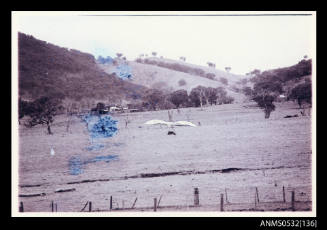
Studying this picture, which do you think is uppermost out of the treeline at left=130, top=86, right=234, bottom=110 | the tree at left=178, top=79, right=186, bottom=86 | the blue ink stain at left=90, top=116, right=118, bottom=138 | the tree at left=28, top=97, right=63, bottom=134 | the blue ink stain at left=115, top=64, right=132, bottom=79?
the blue ink stain at left=115, top=64, right=132, bottom=79

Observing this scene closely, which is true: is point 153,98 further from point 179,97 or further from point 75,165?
point 75,165

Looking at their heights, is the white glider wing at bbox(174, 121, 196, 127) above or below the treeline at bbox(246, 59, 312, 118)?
below

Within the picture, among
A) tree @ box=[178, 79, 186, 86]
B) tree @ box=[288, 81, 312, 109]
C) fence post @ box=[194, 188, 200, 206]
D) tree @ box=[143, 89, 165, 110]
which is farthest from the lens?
tree @ box=[178, 79, 186, 86]

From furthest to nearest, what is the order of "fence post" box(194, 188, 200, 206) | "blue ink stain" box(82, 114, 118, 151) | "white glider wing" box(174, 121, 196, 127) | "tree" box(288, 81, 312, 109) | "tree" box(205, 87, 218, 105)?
"tree" box(205, 87, 218, 105) → "white glider wing" box(174, 121, 196, 127) → "blue ink stain" box(82, 114, 118, 151) → "tree" box(288, 81, 312, 109) → "fence post" box(194, 188, 200, 206)

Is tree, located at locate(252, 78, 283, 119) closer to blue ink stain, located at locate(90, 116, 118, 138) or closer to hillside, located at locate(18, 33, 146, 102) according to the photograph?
hillside, located at locate(18, 33, 146, 102)

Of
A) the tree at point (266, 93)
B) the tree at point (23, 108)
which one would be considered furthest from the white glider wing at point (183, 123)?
the tree at point (23, 108)

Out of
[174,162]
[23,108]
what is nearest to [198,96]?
[174,162]

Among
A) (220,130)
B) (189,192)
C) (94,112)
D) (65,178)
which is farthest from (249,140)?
(65,178)

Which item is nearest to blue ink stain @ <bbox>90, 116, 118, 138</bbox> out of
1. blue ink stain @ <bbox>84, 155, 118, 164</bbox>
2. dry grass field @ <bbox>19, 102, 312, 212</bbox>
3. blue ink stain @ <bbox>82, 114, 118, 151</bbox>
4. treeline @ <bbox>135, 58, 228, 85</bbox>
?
blue ink stain @ <bbox>82, 114, 118, 151</bbox>
